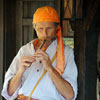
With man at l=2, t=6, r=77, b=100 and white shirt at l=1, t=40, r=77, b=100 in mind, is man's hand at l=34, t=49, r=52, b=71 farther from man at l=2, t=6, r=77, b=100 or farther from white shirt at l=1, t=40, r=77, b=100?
white shirt at l=1, t=40, r=77, b=100

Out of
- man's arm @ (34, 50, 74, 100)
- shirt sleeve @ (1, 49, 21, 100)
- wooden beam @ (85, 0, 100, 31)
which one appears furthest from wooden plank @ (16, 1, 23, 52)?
man's arm @ (34, 50, 74, 100)

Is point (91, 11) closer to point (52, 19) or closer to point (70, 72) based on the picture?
point (52, 19)

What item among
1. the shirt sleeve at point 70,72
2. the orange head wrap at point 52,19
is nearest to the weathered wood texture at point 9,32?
the orange head wrap at point 52,19

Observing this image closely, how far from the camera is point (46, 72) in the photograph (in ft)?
6.03

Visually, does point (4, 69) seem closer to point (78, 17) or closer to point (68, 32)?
point (68, 32)

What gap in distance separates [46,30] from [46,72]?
0.35m

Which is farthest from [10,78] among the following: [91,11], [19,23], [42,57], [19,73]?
[19,23]

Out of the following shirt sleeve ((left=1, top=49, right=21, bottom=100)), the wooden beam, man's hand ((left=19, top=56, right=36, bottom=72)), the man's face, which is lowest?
shirt sleeve ((left=1, top=49, right=21, bottom=100))

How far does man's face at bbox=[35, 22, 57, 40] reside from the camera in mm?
1826

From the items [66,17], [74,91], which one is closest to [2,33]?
[66,17]

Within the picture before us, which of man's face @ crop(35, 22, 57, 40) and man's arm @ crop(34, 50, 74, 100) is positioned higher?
man's face @ crop(35, 22, 57, 40)

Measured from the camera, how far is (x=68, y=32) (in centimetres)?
380

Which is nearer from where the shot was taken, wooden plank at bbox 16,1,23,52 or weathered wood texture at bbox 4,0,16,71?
weathered wood texture at bbox 4,0,16,71

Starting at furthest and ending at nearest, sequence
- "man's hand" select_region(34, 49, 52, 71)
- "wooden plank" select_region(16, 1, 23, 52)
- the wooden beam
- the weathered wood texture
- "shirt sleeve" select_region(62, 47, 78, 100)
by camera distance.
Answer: "wooden plank" select_region(16, 1, 23, 52)
the weathered wood texture
the wooden beam
"shirt sleeve" select_region(62, 47, 78, 100)
"man's hand" select_region(34, 49, 52, 71)
